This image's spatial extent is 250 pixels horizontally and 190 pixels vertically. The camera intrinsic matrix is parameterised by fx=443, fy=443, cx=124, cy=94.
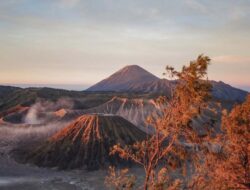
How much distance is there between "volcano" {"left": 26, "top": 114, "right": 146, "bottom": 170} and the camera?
282ft

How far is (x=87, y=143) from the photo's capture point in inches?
3607

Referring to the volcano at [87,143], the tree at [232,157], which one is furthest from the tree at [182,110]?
the volcano at [87,143]

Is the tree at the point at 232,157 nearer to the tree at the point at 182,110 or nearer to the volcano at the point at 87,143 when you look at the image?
the tree at the point at 182,110

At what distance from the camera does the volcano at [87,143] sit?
3388 inches

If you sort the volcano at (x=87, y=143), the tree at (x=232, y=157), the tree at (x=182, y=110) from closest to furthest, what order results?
the tree at (x=182, y=110), the tree at (x=232, y=157), the volcano at (x=87, y=143)

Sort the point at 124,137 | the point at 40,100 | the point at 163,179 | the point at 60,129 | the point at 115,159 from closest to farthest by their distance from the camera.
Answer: the point at 163,179 < the point at 115,159 < the point at 124,137 < the point at 60,129 < the point at 40,100

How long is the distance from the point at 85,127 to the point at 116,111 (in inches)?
1306

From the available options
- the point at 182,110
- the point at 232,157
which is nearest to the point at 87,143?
the point at 232,157

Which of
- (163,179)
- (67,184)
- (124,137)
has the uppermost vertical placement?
(163,179)

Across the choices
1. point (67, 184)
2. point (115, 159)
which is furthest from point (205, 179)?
point (115, 159)

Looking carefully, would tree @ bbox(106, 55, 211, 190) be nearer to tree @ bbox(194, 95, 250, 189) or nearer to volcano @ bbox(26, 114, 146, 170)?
tree @ bbox(194, 95, 250, 189)

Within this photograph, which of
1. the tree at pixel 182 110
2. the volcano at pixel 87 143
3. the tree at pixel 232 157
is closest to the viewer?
the tree at pixel 182 110

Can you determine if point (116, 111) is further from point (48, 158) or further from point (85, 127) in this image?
point (48, 158)

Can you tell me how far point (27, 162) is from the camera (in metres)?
87.8
